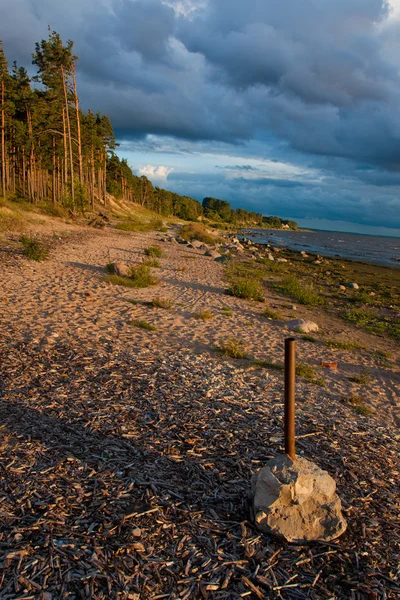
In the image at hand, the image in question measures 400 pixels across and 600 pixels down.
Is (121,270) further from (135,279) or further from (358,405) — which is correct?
(358,405)

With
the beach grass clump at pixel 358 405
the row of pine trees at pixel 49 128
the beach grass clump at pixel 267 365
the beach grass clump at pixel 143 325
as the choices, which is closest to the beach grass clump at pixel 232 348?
the beach grass clump at pixel 267 365

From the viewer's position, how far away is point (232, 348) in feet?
30.0

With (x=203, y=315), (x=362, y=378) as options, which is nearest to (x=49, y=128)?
(x=203, y=315)

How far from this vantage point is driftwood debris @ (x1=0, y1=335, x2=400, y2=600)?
120 inches

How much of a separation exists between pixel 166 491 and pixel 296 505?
1.30 meters

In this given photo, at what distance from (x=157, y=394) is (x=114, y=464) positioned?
206cm

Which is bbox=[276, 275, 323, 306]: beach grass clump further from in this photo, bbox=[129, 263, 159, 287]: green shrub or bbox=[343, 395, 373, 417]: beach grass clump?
bbox=[343, 395, 373, 417]: beach grass clump

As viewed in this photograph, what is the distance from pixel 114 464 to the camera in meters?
4.36

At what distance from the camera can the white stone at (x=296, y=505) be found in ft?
11.5

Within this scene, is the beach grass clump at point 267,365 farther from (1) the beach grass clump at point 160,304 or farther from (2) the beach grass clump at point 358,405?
(1) the beach grass clump at point 160,304

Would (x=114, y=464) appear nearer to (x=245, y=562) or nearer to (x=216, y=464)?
(x=216, y=464)

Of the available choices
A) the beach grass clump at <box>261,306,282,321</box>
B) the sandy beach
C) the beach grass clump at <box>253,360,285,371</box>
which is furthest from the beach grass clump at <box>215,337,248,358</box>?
the beach grass clump at <box>261,306,282,321</box>

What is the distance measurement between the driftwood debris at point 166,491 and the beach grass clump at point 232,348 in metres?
2.13

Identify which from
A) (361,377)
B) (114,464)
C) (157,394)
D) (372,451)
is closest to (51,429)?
(114,464)
